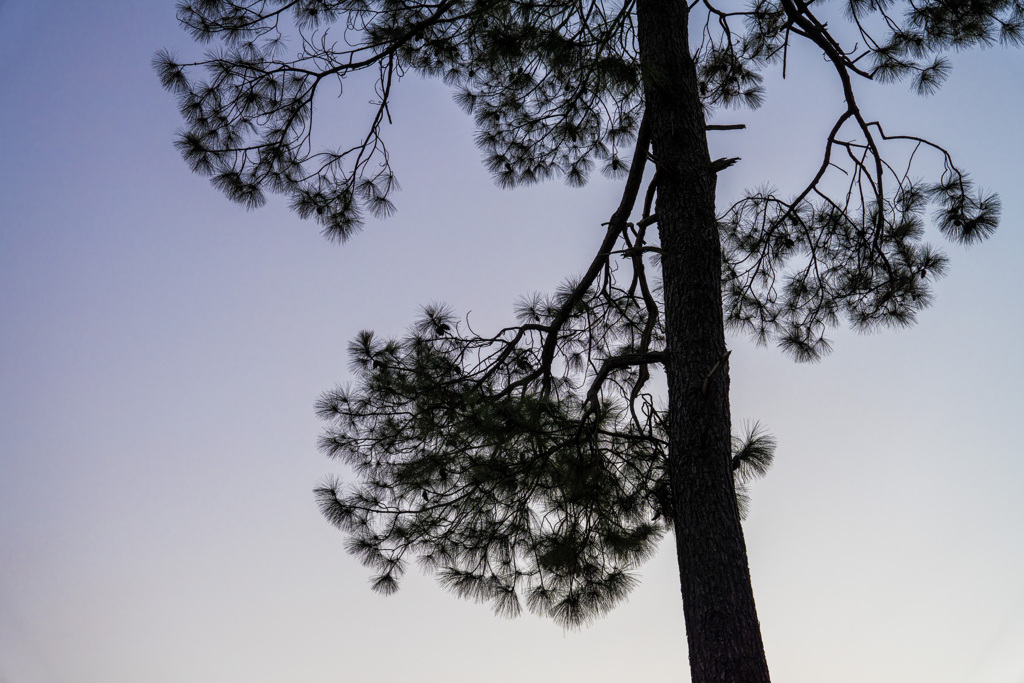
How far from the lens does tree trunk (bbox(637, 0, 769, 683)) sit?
2.16 meters

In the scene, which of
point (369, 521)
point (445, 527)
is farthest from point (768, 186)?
point (369, 521)

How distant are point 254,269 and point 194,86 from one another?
8.11 feet

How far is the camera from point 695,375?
2.53m

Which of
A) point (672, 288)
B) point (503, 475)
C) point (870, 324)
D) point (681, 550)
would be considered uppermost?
point (870, 324)

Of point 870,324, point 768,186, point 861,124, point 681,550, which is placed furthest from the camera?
point 870,324

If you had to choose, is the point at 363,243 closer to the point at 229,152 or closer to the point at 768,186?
the point at 229,152

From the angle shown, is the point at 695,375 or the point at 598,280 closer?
the point at 695,375

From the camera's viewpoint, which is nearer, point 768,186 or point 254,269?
point 768,186

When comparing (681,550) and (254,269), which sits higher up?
(254,269)

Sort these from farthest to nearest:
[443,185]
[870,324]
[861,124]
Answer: [443,185]
[870,324]
[861,124]

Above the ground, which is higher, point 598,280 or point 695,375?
point 598,280

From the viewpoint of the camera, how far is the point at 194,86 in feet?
12.1

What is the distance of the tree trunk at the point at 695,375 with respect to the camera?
216 cm

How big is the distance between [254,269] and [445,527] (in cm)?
376
